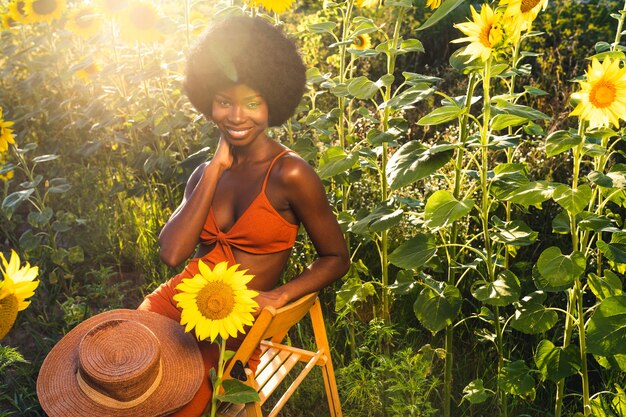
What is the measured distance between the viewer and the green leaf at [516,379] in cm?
244

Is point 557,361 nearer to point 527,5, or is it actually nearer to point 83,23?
point 527,5

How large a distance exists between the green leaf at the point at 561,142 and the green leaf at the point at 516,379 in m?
0.73

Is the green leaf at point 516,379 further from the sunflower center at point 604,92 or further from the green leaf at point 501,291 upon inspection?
the sunflower center at point 604,92

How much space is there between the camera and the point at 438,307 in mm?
2518

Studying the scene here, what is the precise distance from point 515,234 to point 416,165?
15.6 inches

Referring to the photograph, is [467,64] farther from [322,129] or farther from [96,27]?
[96,27]

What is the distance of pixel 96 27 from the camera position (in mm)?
4258

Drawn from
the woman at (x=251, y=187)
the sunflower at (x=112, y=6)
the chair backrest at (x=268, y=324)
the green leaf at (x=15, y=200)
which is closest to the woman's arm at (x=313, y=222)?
the woman at (x=251, y=187)

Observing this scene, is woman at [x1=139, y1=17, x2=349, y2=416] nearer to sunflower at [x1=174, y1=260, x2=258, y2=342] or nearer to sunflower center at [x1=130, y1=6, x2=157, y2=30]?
sunflower at [x1=174, y1=260, x2=258, y2=342]

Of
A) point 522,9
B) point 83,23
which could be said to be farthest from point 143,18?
point 522,9

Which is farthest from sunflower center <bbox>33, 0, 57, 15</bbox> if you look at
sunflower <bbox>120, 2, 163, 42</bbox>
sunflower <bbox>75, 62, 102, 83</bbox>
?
sunflower <bbox>120, 2, 163, 42</bbox>

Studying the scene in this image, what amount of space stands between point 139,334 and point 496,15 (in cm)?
131

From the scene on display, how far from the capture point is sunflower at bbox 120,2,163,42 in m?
3.72

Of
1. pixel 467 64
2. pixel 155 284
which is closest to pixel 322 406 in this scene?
pixel 155 284
